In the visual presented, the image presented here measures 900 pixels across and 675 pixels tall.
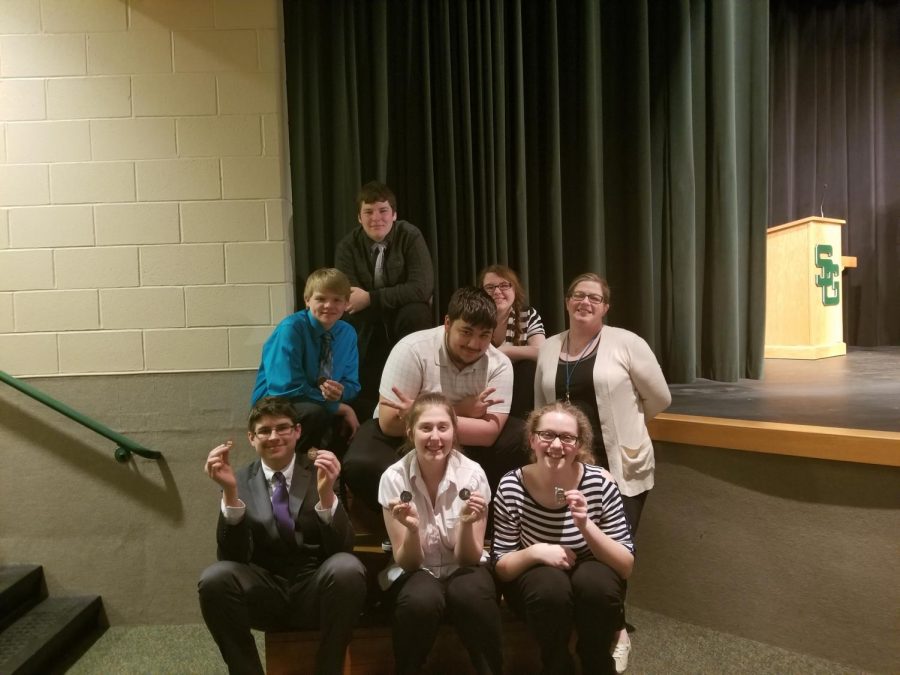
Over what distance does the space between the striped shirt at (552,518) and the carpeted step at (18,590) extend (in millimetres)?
1751

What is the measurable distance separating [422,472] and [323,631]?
1.59 ft

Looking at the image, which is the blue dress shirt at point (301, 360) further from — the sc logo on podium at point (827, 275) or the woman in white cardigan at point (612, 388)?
the sc logo on podium at point (827, 275)

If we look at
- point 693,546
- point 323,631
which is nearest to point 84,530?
point 323,631

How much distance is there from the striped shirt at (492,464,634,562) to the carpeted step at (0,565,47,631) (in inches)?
68.9

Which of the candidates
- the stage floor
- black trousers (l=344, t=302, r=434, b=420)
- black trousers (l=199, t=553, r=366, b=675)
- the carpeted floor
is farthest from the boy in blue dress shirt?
the stage floor

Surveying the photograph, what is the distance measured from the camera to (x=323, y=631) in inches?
70.8

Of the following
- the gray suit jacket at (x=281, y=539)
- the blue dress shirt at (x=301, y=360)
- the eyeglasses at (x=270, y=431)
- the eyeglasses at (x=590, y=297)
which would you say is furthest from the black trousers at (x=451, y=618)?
the eyeglasses at (x=590, y=297)

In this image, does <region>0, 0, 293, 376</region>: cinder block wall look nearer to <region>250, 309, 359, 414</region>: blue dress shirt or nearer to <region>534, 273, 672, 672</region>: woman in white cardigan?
<region>250, 309, 359, 414</region>: blue dress shirt

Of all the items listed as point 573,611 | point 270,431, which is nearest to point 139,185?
point 270,431

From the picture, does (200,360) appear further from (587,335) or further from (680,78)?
(680,78)

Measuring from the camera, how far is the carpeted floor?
2146mm

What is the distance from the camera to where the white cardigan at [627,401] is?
2.17 m

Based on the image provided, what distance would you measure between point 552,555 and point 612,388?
60 cm

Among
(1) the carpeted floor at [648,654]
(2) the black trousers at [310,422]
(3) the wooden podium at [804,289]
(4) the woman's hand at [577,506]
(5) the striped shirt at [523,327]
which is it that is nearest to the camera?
(4) the woman's hand at [577,506]
